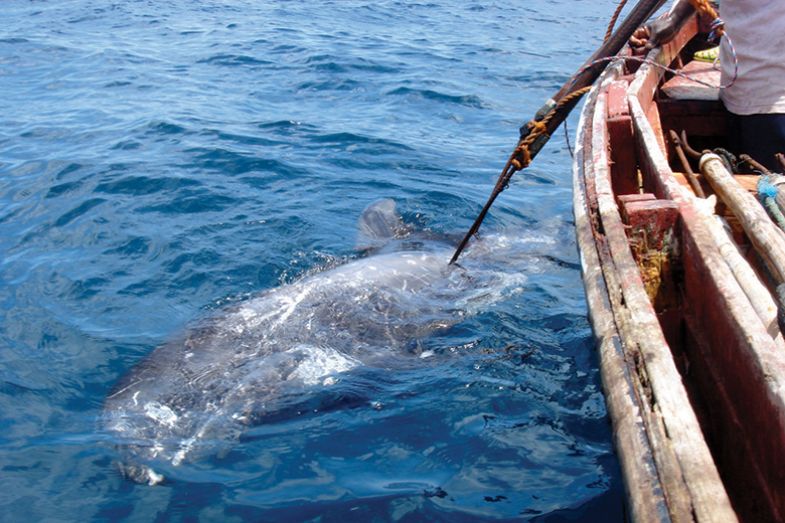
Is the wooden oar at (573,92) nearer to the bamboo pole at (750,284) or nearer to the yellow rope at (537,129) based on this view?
the yellow rope at (537,129)

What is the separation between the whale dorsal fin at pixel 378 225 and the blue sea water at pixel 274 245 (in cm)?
23

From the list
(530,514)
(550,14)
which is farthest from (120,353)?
(550,14)

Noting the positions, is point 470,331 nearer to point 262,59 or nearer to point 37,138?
point 37,138

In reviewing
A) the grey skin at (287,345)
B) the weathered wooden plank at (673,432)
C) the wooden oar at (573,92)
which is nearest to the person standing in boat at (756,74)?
the wooden oar at (573,92)

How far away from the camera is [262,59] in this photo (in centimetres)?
1462

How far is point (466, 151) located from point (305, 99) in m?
3.39

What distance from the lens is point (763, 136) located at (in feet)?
17.7

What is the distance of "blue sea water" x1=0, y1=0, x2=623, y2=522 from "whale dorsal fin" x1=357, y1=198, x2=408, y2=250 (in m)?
0.23

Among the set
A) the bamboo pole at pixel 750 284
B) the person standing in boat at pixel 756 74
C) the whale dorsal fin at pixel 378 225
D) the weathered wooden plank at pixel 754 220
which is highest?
the person standing in boat at pixel 756 74

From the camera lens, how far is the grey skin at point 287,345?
4.61m

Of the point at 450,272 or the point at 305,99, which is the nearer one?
the point at 450,272

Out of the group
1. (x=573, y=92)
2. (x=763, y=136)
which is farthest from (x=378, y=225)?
(x=763, y=136)

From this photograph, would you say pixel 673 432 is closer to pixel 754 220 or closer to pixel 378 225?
pixel 754 220

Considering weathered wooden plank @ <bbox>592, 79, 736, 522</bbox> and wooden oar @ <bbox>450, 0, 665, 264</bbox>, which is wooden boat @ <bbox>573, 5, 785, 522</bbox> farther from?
wooden oar @ <bbox>450, 0, 665, 264</bbox>
